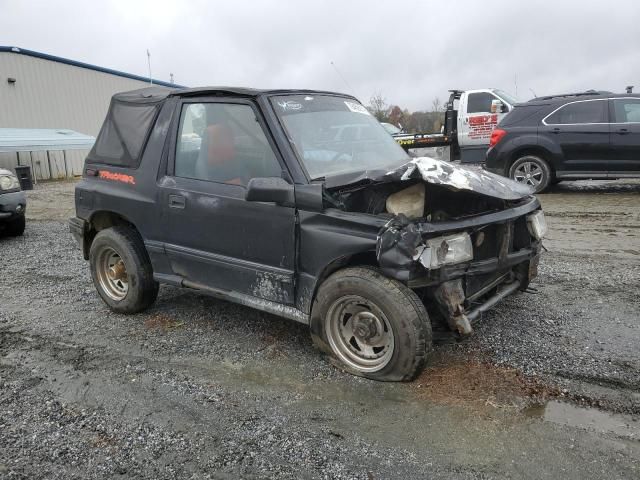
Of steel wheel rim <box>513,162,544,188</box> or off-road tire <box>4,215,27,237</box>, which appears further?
steel wheel rim <box>513,162,544,188</box>

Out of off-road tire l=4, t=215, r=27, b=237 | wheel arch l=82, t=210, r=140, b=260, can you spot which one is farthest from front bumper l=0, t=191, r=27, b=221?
wheel arch l=82, t=210, r=140, b=260

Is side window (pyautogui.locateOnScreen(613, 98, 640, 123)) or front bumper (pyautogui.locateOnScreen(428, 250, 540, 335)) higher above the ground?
side window (pyautogui.locateOnScreen(613, 98, 640, 123))

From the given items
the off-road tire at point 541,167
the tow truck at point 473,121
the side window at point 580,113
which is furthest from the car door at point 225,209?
the tow truck at point 473,121

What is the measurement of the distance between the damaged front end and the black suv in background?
6.63 meters

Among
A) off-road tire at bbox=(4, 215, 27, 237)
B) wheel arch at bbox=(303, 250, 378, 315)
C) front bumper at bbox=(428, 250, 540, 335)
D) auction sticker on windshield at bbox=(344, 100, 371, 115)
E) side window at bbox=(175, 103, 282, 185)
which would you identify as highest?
auction sticker on windshield at bbox=(344, 100, 371, 115)

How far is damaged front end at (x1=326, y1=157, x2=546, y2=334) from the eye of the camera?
3008mm

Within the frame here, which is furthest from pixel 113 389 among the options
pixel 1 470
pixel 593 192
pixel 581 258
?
pixel 593 192

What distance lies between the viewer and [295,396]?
10.4ft

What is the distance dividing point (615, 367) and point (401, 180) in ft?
6.01

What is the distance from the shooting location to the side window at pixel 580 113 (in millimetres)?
9391

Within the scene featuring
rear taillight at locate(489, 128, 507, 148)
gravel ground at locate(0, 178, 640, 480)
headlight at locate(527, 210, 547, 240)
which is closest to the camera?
gravel ground at locate(0, 178, 640, 480)

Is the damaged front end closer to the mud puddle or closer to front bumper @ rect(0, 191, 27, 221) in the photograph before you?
the mud puddle

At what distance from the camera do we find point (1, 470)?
101 inches

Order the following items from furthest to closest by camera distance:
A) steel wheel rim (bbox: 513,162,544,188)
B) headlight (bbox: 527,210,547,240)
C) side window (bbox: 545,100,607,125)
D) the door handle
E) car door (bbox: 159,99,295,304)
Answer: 1. steel wheel rim (bbox: 513,162,544,188)
2. side window (bbox: 545,100,607,125)
3. the door handle
4. headlight (bbox: 527,210,547,240)
5. car door (bbox: 159,99,295,304)
